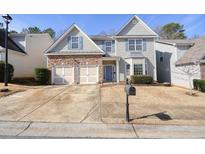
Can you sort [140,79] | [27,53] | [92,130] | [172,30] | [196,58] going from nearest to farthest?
[92,130] → [196,58] → [140,79] → [27,53] → [172,30]

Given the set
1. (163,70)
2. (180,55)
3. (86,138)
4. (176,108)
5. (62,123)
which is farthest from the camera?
(163,70)

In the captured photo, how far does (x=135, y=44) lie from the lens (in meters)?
23.6

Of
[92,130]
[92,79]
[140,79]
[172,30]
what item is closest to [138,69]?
[140,79]

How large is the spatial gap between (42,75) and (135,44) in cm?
1074

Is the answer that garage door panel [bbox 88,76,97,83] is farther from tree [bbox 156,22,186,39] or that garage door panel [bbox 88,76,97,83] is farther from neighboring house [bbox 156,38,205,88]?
tree [bbox 156,22,186,39]

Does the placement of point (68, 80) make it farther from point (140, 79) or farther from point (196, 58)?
point (196, 58)

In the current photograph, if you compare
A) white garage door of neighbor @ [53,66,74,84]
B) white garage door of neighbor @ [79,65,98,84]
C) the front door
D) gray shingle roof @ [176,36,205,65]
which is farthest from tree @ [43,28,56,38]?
gray shingle roof @ [176,36,205,65]

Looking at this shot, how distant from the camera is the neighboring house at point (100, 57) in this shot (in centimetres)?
2245

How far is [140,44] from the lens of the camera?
23578mm

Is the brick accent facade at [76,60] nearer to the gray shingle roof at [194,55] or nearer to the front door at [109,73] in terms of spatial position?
the front door at [109,73]

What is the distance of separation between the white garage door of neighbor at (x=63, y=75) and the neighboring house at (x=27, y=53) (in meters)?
5.27
